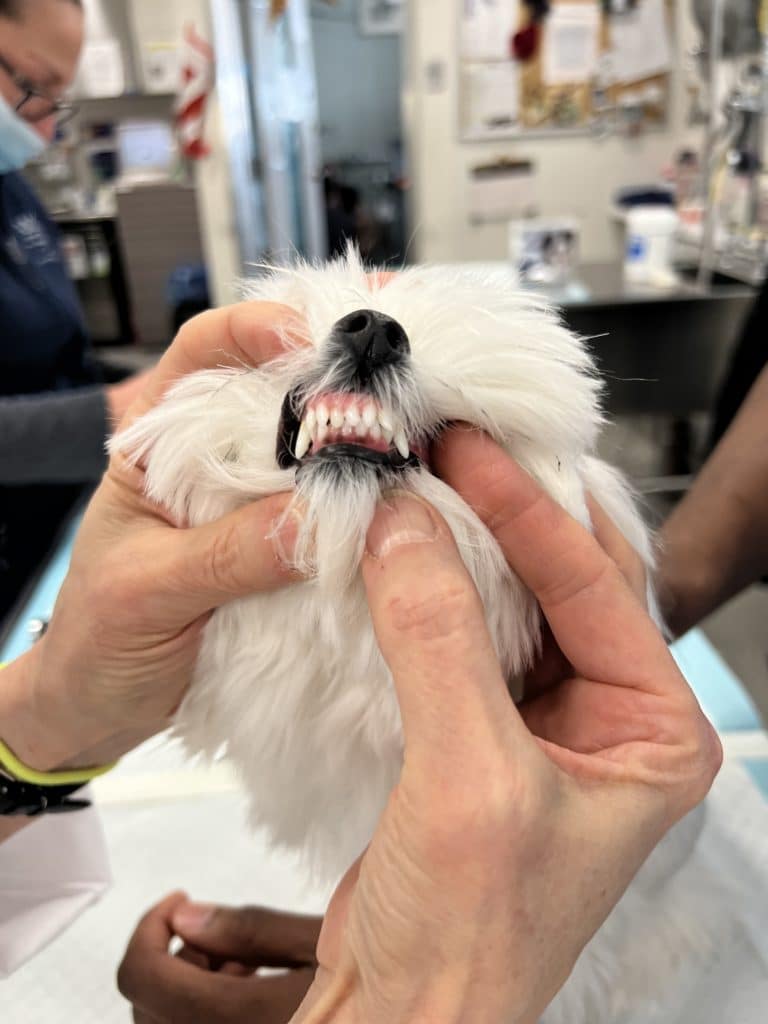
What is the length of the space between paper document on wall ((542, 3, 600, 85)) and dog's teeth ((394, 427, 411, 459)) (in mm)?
3139

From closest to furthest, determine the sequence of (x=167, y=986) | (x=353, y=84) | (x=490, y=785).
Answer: (x=490, y=785)
(x=167, y=986)
(x=353, y=84)

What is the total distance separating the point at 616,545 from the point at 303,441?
20cm

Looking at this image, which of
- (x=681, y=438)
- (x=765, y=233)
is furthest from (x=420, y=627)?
(x=681, y=438)

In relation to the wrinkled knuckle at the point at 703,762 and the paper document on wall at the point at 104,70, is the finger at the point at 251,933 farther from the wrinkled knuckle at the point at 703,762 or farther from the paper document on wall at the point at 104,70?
the paper document on wall at the point at 104,70

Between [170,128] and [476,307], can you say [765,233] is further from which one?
[170,128]

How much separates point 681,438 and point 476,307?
7.22 ft

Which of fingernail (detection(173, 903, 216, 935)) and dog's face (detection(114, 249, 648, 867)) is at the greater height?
dog's face (detection(114, 249, 648, 867))

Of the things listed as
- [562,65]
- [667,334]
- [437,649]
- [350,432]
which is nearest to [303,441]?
[350,432]

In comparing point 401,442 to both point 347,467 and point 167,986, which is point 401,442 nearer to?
point 347,467

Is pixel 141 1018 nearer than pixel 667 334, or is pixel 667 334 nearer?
pixel 141 1018

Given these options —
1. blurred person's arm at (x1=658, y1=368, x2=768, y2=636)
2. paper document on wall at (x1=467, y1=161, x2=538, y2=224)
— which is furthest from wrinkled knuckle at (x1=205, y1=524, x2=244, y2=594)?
paper document on wall at (x1=467, y1=161, x2=538, y2=224)

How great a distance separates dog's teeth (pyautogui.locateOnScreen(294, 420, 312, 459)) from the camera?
38 cm

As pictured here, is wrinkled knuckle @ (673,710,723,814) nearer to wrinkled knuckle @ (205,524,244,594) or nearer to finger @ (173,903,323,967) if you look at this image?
wrinkled knuckle @ (205,524,244,594)

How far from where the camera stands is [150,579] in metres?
0.42
